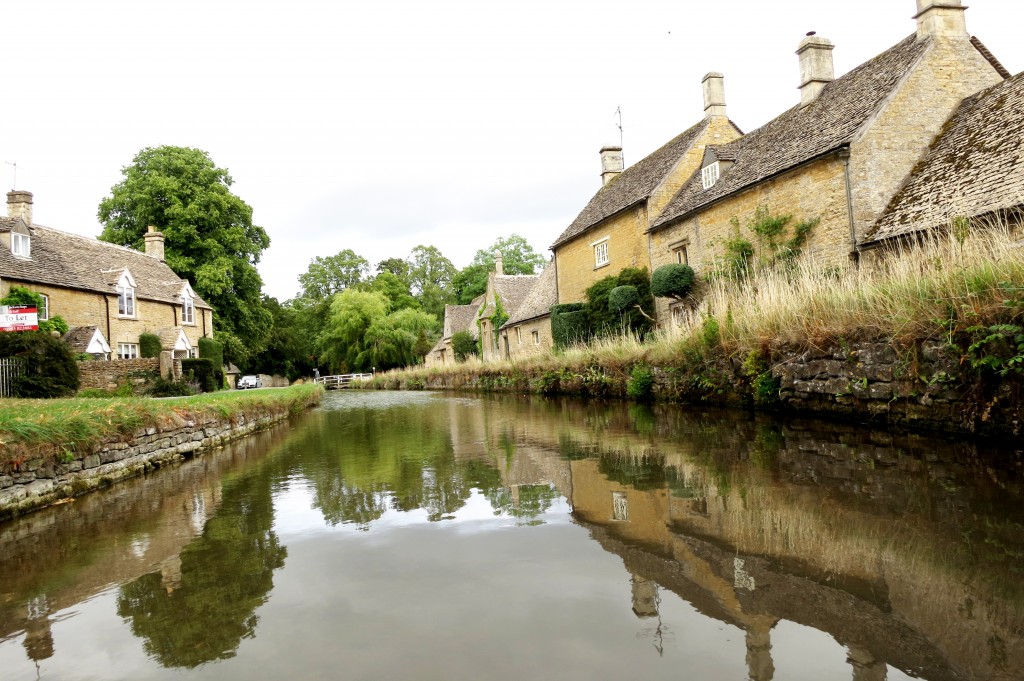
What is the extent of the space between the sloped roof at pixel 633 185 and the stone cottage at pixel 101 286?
21803 millimetres

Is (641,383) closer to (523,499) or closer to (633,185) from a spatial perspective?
(523,499)

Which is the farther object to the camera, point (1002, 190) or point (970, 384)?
point (1002, 190)

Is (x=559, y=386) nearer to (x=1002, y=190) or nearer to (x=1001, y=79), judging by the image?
(x=1002, y=190)

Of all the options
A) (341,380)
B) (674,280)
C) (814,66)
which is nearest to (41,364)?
(674,280)

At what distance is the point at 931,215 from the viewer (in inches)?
Result: 561

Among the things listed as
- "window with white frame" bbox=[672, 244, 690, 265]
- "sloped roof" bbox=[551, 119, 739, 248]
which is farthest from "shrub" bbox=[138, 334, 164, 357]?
"window with white frame" bbox=[672, 244, 690, 265]

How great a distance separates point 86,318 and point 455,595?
1198 inches

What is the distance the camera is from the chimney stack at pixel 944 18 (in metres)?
17.4

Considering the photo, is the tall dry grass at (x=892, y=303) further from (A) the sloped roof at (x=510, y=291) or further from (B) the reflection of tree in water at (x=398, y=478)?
(A) the sloped roof at (x=510, y=291)

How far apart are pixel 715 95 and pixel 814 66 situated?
5.21 metres

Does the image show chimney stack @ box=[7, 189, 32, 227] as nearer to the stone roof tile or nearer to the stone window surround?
the stone roof tile

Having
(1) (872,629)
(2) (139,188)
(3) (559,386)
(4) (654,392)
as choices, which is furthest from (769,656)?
(2) (139,188)

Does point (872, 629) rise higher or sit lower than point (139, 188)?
lower

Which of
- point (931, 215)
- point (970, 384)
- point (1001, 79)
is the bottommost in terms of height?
point (970, 384)
